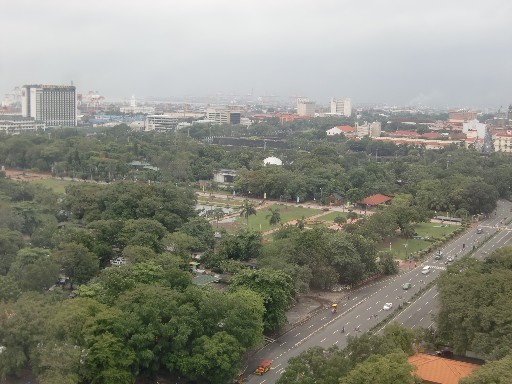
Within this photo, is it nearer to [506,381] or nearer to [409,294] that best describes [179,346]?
[506,381]

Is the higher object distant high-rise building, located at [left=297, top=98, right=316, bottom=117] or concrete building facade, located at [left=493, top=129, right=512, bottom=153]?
distant high-rise building, located at [left=297, top=98, right=316, bottom=117]

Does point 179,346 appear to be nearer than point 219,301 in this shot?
Yes

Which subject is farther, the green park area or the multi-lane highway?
the green park area

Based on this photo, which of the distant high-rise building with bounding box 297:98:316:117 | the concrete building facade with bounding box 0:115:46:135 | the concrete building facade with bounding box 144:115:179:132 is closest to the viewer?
the concrete building facade with bounding box 0:115:46:135

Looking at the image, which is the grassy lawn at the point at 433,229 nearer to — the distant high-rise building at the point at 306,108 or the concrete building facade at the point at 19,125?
the concrete building facade at the point at 19,125

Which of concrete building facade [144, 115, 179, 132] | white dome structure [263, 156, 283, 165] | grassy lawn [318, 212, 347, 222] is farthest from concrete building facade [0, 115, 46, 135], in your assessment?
grassy lawn [318, 212, 347, 222]

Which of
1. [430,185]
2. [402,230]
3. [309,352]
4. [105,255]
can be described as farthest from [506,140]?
[309,352]

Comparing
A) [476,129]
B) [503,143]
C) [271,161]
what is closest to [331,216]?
[271,161]

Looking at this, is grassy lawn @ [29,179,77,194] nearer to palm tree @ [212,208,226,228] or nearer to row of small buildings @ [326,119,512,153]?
palm tree @ [212,208,226,228]
